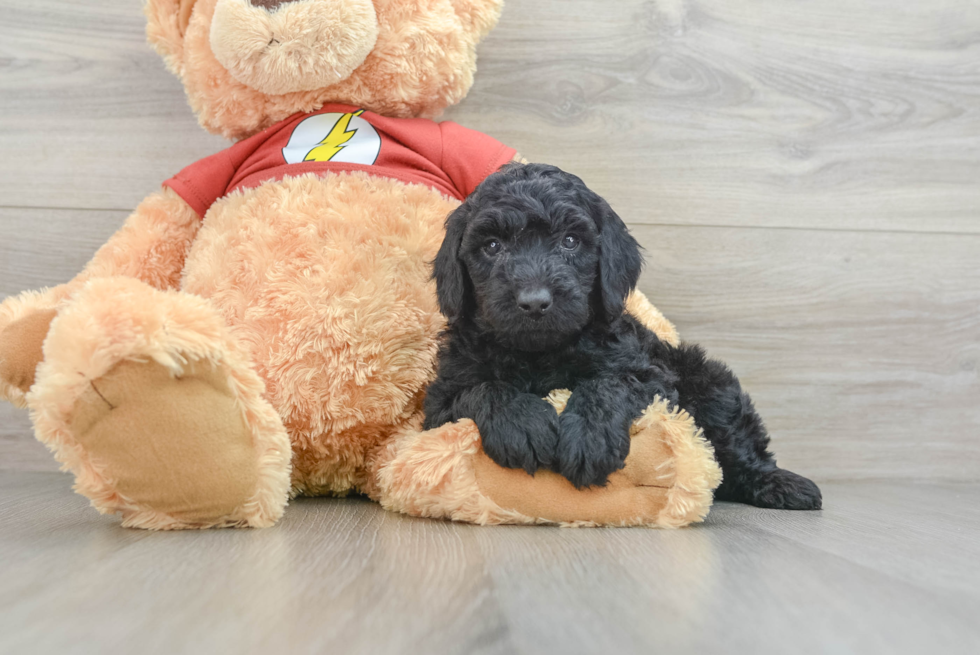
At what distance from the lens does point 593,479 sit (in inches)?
43.9

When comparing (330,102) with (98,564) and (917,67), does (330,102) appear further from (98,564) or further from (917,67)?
(917,67)

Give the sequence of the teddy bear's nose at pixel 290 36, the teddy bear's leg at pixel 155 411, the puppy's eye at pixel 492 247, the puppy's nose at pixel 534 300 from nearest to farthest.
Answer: the teddy bear's leg at pixel 155 411 → the puppy's nose at pixel 534 300 → the puppy's eye at pixel 492 247 → the teddy bear's nose at pixel 290 36

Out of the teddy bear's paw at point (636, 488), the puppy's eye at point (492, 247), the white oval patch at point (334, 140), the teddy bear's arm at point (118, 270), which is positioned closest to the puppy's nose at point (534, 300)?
the puppy's eye at point (492, 247)

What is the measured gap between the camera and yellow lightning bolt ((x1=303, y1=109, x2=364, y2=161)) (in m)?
1.48

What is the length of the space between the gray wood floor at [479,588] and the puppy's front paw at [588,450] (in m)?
0.09

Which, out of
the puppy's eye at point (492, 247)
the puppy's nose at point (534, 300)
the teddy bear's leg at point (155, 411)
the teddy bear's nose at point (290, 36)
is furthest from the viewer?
the teddy bear's nose at point (290, 36)

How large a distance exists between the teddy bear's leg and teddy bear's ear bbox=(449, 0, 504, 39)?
0.87 m

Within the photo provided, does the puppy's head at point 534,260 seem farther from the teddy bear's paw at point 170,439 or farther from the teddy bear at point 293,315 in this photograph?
the teddy bear's paw at point 170,439

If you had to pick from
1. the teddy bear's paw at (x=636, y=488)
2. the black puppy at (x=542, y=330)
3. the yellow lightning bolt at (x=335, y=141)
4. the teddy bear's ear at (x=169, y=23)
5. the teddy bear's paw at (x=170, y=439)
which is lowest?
the teddy bear's paw at (x=170, y=439)

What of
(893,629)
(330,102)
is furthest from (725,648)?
(330,102)

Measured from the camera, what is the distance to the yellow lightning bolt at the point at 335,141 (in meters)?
1.48

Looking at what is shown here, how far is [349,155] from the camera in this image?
4.85 ft

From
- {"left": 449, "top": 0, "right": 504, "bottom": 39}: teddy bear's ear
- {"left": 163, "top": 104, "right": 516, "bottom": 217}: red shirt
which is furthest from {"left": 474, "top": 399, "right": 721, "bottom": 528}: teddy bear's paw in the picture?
{"left": 449, "top": 0, "right": 504, "bottom": 39}: teddy bear's ear

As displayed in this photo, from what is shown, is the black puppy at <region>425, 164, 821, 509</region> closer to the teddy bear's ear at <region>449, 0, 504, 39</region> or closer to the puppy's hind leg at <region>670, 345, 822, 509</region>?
the puppy's hind leg at <region>670, 345, 822, 509</region>
